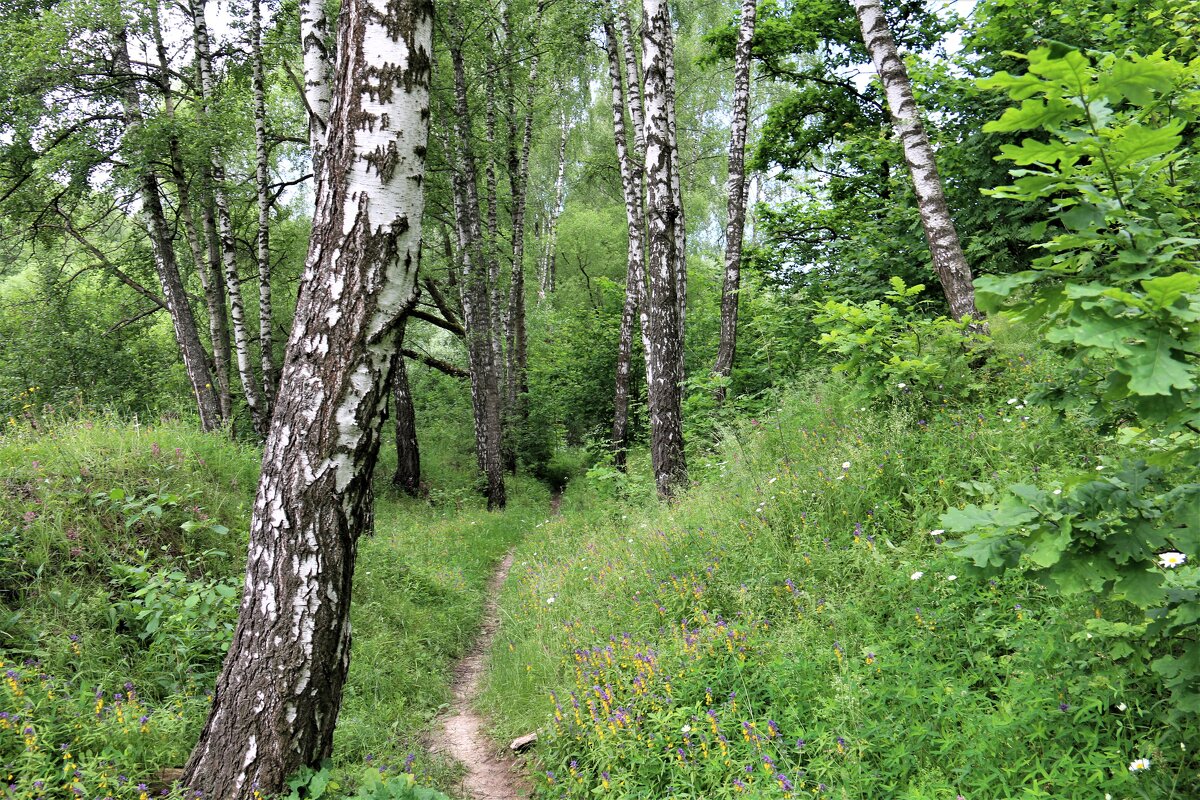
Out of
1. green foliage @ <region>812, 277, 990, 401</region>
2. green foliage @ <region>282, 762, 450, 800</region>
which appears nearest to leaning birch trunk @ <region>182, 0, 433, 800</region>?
green foliage @ <region>282, 762, 450, 800</region>

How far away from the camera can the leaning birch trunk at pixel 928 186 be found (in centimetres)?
606

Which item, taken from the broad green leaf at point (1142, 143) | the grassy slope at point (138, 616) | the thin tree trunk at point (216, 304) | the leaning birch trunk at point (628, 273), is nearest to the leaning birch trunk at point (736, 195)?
the leaning birch trunk at point (628, 273)

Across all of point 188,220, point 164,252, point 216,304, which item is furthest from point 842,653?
point 216,304

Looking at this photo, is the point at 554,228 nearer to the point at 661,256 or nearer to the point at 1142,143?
the point at 661,256

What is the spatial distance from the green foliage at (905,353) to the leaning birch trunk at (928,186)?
0.72 m

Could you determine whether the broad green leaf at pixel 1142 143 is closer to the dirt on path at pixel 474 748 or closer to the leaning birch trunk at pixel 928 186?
the dirt on path at pixel 474 748

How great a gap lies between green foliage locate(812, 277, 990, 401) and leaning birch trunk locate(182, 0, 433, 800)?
3.92 meters

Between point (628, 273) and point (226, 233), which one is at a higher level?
point (226, 233)

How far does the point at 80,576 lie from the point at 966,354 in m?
7.54

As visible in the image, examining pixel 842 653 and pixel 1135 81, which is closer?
pixel 1135 81

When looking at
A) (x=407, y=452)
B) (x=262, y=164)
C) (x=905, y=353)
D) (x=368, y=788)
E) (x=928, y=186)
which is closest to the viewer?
(x=368, y=788)

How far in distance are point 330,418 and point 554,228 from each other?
1041 inches

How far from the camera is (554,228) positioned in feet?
92.1

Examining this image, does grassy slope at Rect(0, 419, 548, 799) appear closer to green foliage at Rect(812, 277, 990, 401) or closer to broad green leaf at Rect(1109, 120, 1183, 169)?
broad green leaf at Rect(1109, 120, 1183, 169)
